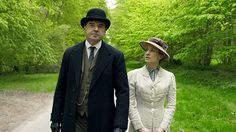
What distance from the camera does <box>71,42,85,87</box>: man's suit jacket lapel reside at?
403 cm

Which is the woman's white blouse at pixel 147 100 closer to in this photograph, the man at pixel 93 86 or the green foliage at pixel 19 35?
the man at pixel 93 86

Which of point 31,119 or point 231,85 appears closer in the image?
point 31,119

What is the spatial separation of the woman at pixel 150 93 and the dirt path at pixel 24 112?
213 inches

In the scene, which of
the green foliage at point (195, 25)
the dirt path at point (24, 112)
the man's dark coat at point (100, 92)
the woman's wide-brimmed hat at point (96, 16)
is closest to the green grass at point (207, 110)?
the green foliage at point (195, 25)

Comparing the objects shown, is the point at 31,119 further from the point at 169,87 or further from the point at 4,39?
the point at 4,39

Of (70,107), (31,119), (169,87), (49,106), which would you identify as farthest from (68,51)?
(49,106)

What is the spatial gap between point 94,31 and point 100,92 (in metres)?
0.62

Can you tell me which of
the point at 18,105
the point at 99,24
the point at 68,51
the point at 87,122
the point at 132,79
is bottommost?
the point at 18,105

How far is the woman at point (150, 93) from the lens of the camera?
14.4 ft

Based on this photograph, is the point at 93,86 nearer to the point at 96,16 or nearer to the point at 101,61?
the point at 101,61

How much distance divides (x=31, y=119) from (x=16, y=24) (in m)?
8.54

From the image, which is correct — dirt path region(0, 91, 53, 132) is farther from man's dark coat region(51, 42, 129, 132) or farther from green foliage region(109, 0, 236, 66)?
green foliage region(109, 0, 236, 66)

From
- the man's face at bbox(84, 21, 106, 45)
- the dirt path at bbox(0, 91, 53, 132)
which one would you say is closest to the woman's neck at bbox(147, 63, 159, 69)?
the man's face at bbox(84, 21, 106, 45)

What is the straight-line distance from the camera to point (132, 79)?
Result: 176 inches
